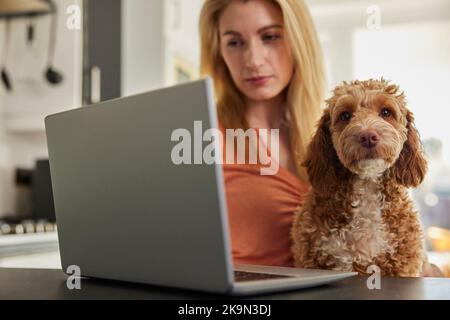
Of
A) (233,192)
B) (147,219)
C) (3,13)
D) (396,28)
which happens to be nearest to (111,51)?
(3,13)

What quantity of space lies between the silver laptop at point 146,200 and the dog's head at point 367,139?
25 centimetres

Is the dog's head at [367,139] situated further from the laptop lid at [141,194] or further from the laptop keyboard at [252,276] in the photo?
the laptop lid at [141,194]

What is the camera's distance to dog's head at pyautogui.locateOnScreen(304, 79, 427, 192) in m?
0.92

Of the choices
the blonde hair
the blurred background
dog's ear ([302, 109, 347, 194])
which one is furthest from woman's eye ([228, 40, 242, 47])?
dog's ear ([302, 109, 347, 194])

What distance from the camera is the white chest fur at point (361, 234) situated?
3.16 ft

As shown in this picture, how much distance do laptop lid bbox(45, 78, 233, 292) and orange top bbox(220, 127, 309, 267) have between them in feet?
1.47

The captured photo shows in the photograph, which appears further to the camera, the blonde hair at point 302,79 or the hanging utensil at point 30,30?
the hanging utensil at point 30,30

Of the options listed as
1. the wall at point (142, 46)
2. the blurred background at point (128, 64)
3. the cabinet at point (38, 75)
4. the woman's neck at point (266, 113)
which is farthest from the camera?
the cabinet at point (38, 75)

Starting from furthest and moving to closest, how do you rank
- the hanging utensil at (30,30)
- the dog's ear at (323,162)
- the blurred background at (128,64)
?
the hanging utensil at (30,30)
the blurred background at (128,64)
the dog's ear at (323,162)

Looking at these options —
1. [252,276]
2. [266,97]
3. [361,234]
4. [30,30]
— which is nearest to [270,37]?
[266,97]

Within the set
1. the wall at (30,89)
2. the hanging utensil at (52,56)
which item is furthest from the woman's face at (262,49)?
the hanging utensil at (52,56)

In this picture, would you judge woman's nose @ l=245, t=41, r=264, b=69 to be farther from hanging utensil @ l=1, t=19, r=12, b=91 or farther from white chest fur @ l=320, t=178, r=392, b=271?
hanging utensil @ l=1, t=19, r=12, b=91

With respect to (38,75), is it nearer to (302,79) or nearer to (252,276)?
(302,79)

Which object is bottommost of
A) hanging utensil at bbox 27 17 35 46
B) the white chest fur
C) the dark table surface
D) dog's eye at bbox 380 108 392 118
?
the dark table surface
